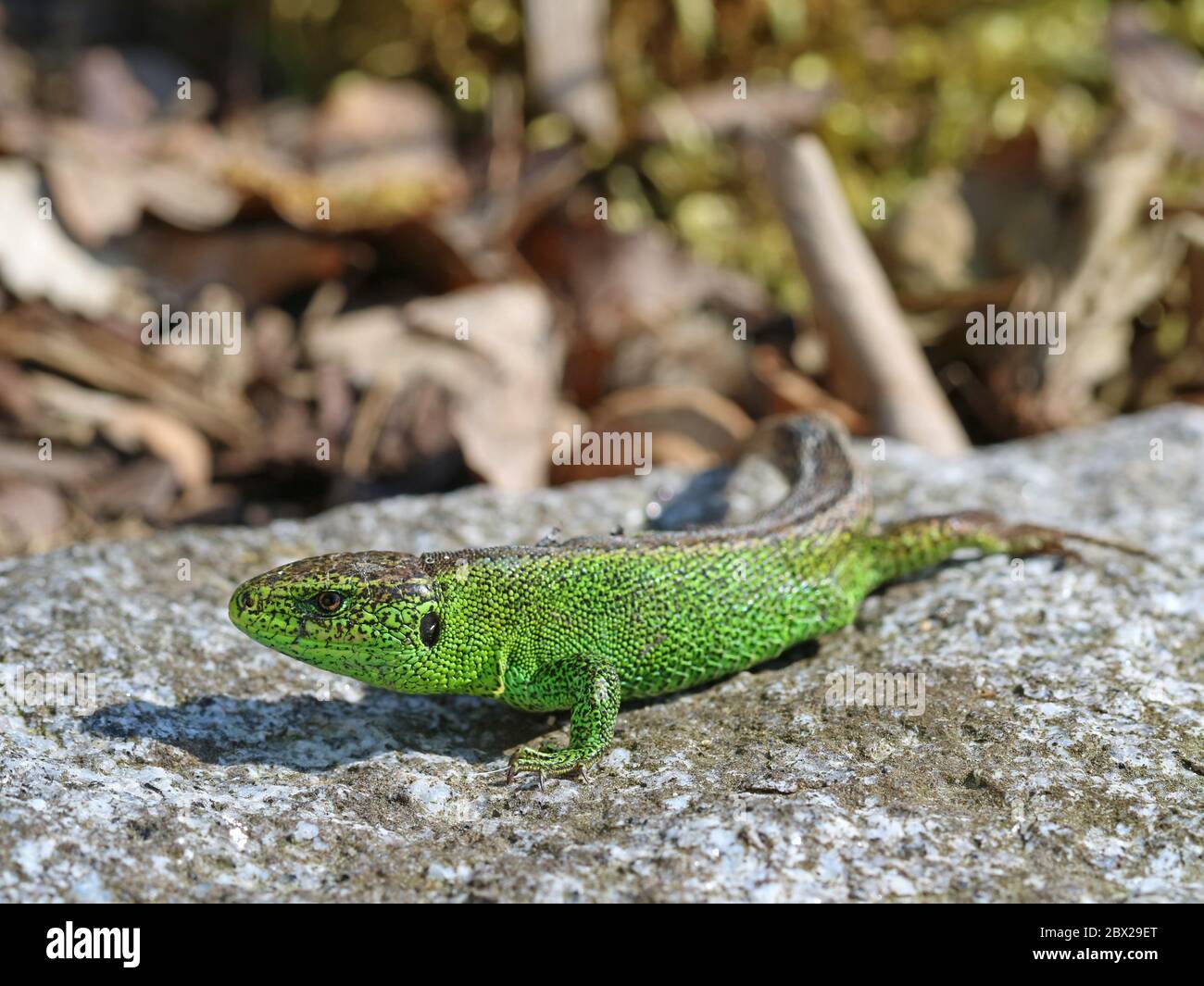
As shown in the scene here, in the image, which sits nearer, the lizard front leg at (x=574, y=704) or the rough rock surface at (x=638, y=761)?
the rough rock surface at (x=638, y=761)

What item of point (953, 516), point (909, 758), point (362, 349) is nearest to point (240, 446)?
point (362, 349)

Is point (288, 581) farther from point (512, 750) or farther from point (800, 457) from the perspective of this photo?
point (800, 457)

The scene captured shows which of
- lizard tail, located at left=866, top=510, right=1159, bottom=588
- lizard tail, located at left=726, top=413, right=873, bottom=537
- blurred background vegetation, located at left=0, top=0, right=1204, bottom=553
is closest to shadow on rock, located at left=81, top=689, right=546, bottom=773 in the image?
lizard tail, located at left=726, top=413, right=873, bottom=537

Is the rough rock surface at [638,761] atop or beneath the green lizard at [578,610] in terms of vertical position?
beneath

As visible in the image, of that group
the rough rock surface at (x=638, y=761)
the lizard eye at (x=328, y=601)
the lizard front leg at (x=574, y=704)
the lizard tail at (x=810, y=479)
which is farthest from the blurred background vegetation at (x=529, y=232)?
the lizard eye at (x=328, y=601)

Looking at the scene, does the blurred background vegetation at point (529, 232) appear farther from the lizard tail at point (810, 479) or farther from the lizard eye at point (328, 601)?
the lizard eye at point (328, 601)

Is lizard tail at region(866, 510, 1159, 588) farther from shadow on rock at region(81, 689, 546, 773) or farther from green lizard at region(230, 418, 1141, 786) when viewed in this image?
shadow on rock at region(81, 689, 546, 773)
